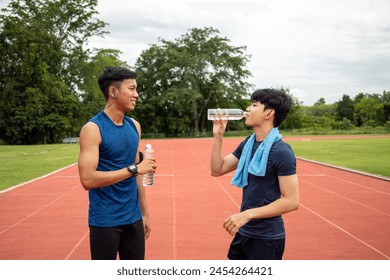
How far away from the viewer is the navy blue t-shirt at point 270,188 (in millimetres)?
2570

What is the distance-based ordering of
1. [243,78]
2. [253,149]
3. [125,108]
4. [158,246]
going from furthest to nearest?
1. [243,78]
2. [158,246]
3. [125,108]
4. [253,149]

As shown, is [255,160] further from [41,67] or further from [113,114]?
[41,67]

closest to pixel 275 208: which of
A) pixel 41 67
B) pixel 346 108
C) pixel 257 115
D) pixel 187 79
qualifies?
pixel 257 115

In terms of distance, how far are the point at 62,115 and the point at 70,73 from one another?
15.1 ft

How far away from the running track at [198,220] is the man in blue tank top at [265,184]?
2.76m

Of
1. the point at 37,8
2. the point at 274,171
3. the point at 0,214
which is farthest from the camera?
the point at 37,8

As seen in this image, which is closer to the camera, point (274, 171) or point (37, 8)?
point (274, 171)

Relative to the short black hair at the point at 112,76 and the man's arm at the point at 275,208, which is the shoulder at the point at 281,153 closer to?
the man's arm at the point at 275,208

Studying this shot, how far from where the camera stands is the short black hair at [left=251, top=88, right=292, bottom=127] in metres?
2.74

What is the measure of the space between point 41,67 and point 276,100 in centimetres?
4141

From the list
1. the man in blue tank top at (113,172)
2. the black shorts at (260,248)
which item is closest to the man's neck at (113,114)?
the man in blue tank top at (113,172)
